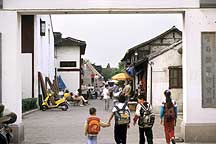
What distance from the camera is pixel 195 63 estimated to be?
15.3 meters

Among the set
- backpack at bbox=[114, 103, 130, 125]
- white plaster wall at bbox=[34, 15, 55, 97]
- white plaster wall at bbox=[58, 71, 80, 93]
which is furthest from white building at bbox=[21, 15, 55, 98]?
backpack at bbox=[114, 103, 130, 125]

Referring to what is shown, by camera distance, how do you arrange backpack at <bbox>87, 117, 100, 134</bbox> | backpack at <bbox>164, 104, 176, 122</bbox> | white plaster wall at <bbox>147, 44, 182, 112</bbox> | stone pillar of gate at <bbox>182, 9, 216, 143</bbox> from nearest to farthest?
1. backpack at <bbox>87, 117, 100, 134</bbox>
2. backpack at <bbox>164, 104, 176, 122</bbox>
3. stone pillar of gate at <bbox>182, 9, 216, 143</bbox>
4. white plaster wall at <bbox>147, 44, 182, 112</bbox>

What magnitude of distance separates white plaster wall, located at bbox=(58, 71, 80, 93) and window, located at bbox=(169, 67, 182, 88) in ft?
75.7

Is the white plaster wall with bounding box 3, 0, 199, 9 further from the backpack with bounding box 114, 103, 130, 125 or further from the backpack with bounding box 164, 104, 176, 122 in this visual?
the backpack with bounding box 114, 103, 130, 125

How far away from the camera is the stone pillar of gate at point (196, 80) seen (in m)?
15.2

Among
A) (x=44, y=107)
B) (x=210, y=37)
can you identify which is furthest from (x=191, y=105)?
(x=44, y=107)

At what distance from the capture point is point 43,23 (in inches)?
1416

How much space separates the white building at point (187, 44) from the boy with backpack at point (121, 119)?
2.54 metres

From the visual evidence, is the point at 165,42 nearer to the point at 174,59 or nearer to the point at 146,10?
the point at 174,59

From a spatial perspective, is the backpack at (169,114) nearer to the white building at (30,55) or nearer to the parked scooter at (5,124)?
the parked scooter at (5,124)

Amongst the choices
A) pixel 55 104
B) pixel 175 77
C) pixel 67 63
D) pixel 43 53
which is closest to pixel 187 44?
pixel 175 77

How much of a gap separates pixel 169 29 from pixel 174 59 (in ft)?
46.4

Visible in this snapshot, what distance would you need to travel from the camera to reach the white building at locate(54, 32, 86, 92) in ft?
165

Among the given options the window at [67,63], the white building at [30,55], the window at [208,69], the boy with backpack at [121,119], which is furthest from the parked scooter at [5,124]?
the window at [67,63]
